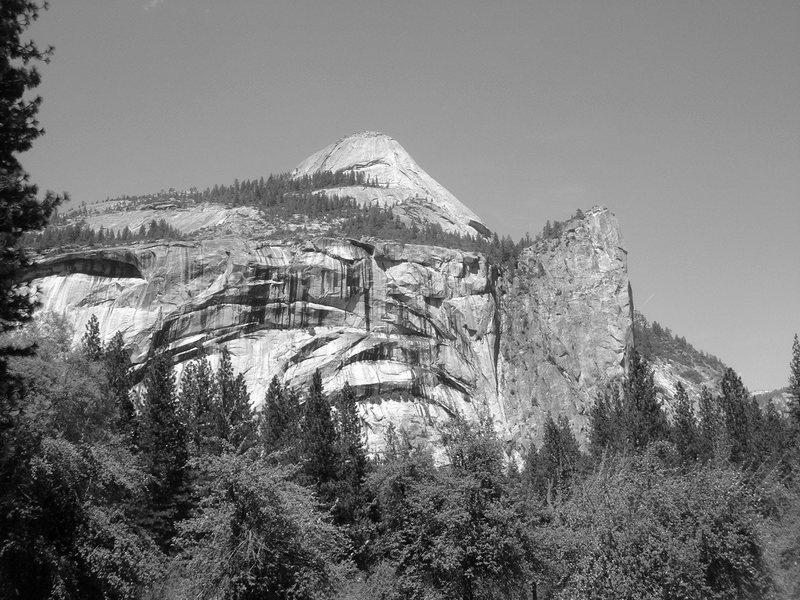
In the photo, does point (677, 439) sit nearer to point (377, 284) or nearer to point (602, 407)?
point (602, 407)

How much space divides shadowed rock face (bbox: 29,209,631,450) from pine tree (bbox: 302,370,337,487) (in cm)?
4268

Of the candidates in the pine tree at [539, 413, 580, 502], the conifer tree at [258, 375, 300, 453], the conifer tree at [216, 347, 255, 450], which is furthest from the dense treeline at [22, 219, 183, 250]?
the pine tree at [539, 413, 580, 502]

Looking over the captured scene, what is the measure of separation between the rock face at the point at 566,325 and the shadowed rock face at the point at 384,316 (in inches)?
7.6

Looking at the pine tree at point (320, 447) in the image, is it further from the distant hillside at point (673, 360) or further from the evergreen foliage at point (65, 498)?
the distant hillside at point (673, 360)

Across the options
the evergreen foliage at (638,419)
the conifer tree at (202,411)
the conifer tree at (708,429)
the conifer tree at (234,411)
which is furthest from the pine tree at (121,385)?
the conifer tree at (708,429)

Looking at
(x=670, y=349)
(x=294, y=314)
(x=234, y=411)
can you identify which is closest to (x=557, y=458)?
(x=234, y=411)

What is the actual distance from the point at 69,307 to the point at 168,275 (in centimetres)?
1276

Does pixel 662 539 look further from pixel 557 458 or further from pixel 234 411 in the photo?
pixel 557 458

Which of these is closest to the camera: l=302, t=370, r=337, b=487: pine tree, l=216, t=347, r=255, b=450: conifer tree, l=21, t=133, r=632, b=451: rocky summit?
l=302, t=370, r=337, b=487: pine tree

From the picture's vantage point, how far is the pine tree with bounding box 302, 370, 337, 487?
44.0 m

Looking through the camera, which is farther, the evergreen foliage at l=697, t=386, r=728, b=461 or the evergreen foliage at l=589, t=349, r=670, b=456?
the evergreen foliage at l=697, t=386, r=728, b=461

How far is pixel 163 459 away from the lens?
138ft

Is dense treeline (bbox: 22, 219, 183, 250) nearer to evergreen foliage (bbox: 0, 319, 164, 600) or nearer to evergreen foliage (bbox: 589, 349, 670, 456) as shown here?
evergreen foliage (bbox: 589, 349, 670, 456)

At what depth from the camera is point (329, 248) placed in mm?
103375
